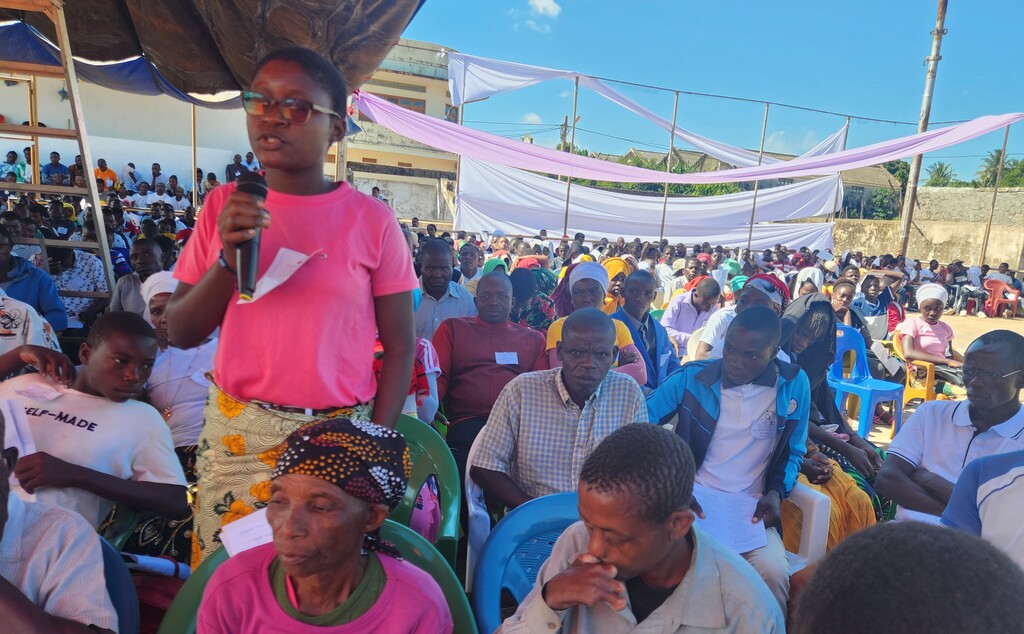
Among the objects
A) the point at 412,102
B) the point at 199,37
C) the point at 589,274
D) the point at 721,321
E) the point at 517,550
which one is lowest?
the point at 517,550

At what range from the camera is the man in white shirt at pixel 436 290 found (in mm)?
4906

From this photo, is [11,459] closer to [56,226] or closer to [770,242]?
[56,226]

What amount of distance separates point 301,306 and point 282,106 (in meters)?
0.46

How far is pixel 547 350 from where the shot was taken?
4.04 metres

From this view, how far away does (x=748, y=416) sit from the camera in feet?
9.55

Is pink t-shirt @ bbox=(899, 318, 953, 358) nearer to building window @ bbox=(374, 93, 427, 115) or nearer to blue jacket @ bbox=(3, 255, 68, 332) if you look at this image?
blue jacket @ bbox=(3, 255, 68, 332)

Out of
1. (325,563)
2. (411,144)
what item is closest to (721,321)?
(325,563)

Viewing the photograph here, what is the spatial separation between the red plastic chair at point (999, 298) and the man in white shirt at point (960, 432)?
57.8ft

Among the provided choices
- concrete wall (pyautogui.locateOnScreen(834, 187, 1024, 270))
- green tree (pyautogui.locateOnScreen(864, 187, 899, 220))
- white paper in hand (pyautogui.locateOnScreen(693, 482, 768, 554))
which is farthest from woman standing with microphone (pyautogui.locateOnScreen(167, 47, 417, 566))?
green tree (pyautogui.locateOnScreen(864, 187, 899, 220))

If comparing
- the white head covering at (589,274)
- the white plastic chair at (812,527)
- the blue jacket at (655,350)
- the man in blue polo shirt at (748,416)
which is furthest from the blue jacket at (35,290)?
the white plastic chair at (812,527)

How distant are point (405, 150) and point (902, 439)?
28818 millimetres

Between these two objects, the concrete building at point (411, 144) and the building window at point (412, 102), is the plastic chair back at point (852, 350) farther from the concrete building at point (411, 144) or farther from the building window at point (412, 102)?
the building window at point (412, 102)

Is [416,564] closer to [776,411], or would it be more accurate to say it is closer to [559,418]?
[559,418]

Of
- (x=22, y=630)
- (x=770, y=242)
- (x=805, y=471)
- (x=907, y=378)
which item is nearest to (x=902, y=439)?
(x=805, y=471)
